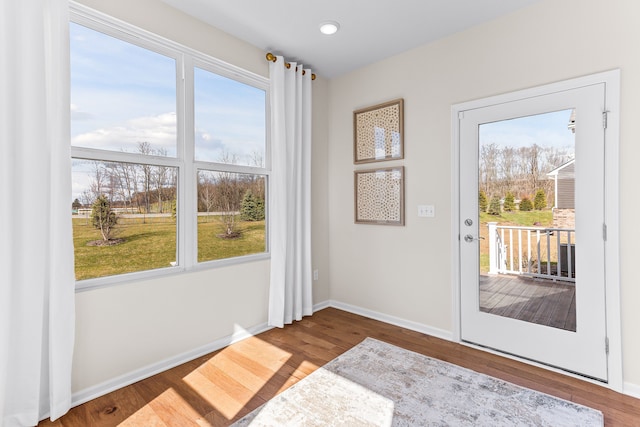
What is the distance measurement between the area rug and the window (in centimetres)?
131

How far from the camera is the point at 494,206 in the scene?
2594mm

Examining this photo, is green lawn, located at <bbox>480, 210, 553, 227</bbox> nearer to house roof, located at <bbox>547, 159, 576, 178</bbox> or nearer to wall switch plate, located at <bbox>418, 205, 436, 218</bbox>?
house roof, located at <bbox>547, 159, 576, 178</bbox>

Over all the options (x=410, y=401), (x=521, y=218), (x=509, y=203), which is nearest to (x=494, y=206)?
(x=509, y=203)

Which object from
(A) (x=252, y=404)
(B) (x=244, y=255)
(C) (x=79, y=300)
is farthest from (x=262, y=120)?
(A) (x=252, y=404)

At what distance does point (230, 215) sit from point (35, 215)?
1.35m

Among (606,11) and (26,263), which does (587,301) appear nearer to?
(606,11)

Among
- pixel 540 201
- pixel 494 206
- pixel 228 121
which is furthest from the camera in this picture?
pixel 228 121

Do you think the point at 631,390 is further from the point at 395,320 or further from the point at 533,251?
the point at 395,320

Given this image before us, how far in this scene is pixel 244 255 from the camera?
2.99m

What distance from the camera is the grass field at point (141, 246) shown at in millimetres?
2051

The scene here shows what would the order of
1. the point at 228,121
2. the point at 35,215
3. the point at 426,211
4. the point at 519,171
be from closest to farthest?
1. the point at 35,215
2. the point at 519,171
3. the point at 228,121
4. the point at 426,211

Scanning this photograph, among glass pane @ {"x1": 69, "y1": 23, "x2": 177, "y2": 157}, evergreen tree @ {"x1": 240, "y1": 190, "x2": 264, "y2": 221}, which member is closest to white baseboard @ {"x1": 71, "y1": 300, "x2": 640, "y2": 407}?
evergreen tree @ {"x1": 240, "y1": 190, "x2": 264, "y2": 221}

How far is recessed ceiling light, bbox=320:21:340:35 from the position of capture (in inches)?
102

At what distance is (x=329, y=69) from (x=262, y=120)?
3.34 feet
